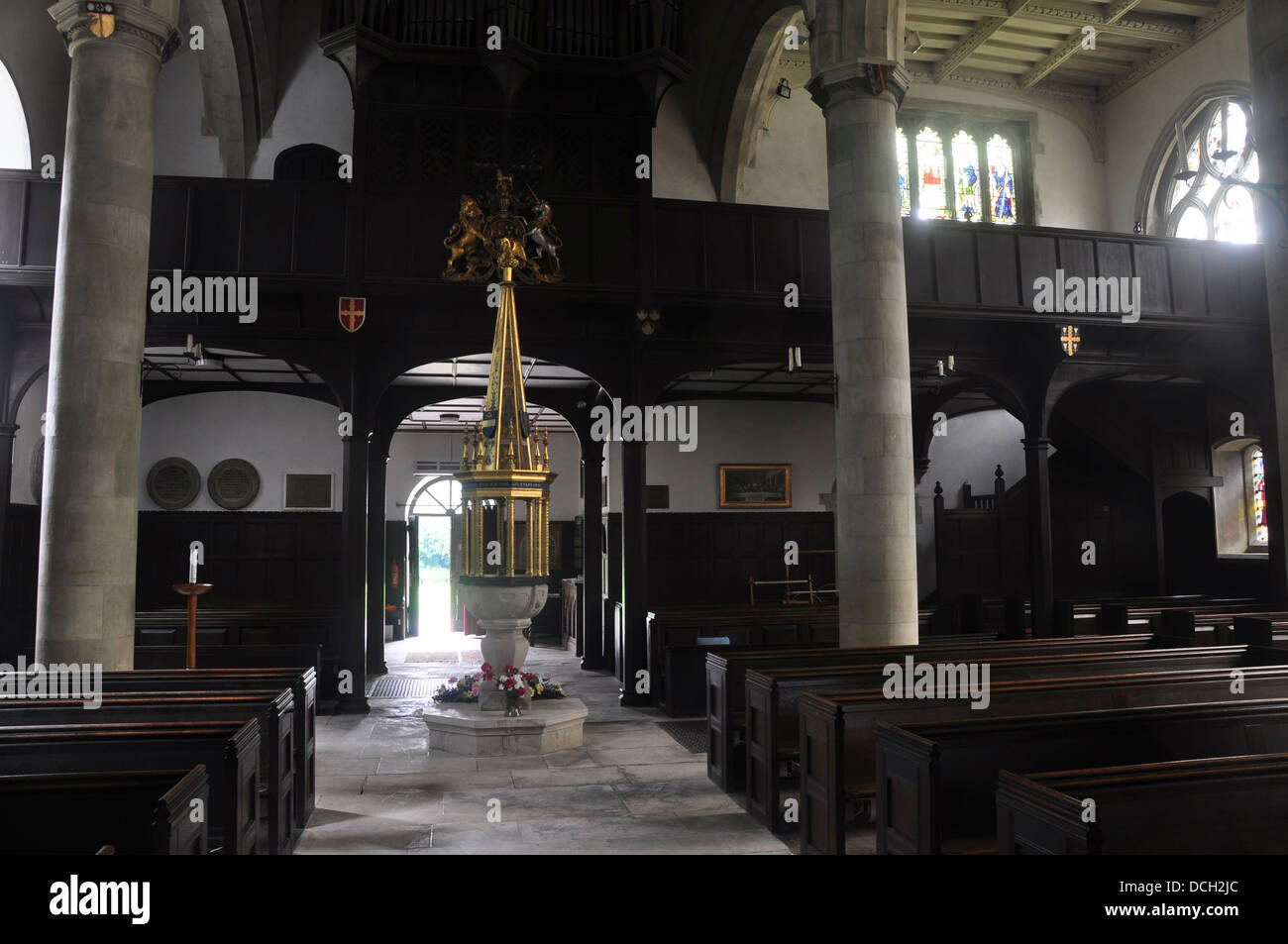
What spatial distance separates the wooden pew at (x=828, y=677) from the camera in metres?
6.21

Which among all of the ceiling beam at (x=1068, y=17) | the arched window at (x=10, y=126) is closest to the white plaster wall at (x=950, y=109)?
the ceiling beam at (x=1068, y=17)

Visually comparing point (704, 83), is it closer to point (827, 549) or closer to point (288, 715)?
point (827, 549)

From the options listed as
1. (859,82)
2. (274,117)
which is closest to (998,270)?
(859,82)

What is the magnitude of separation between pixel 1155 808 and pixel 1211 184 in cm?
1538

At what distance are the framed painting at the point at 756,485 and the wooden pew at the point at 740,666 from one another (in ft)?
27.3

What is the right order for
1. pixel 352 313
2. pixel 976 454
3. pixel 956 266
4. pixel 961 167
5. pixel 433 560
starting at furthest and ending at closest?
pixel 433 560, pixel 976 454, pixel 961 167, pixel 956 266, pixel 352 313

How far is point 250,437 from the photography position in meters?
14.7

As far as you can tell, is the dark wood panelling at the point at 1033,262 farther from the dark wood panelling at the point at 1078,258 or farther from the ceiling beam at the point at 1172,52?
the ceiling beam at the point at 1172,52

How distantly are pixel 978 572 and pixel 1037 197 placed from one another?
265 inches

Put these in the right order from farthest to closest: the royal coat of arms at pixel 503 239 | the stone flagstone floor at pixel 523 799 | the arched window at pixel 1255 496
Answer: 1. the arched window at pixel 1255 496
2. the royal coat of arms at pixel 503 239
3. the stone flagstone floor at pixel 523 799

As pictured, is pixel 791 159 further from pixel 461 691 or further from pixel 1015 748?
pixel 1015 748

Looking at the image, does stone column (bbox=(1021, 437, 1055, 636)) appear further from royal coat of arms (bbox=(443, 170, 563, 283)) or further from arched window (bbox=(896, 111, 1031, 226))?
royal coat of arms (bbox=(443, 170, 563, 283))

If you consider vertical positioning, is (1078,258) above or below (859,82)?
below
